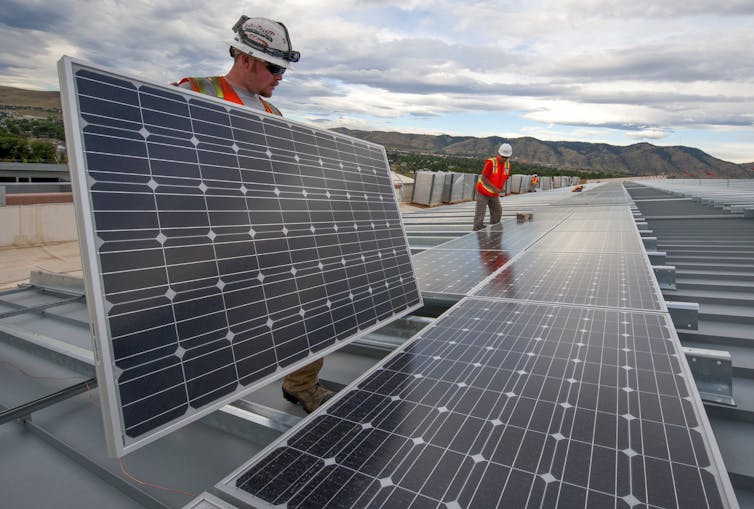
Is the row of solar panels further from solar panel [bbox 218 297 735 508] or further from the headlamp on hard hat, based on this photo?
the headlamp on hard hat

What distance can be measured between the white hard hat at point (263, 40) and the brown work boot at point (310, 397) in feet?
8.97

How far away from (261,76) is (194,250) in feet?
7.36

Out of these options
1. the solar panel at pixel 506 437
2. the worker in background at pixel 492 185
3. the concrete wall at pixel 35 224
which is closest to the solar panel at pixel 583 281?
the solar panel at pixel 506 437

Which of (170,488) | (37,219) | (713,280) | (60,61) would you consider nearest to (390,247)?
(170,488)

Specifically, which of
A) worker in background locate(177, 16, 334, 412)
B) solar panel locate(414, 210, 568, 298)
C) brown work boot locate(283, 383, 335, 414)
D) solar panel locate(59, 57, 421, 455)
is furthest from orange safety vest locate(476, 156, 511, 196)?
brown work boot locate(283, 383, 335, 414)

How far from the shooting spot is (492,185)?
1200 cm

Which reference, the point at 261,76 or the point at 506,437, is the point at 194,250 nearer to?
the point at 506,437

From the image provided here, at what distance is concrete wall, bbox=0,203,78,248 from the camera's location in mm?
16312

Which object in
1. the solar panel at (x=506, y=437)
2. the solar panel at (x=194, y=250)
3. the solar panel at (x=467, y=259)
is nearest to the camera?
the solar panel at (x=506, y=437)

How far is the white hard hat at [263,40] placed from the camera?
145 inches

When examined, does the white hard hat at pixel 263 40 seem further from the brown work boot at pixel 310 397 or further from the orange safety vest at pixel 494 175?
the orange safety vest at pixel 494 175

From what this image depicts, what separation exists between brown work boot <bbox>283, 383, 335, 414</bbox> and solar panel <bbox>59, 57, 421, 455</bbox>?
0.58 metres

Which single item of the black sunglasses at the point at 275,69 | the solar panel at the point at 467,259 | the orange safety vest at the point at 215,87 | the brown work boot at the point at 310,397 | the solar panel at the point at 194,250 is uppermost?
the black sunglasses at the point at 275,69

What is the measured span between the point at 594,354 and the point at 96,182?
116 inches
